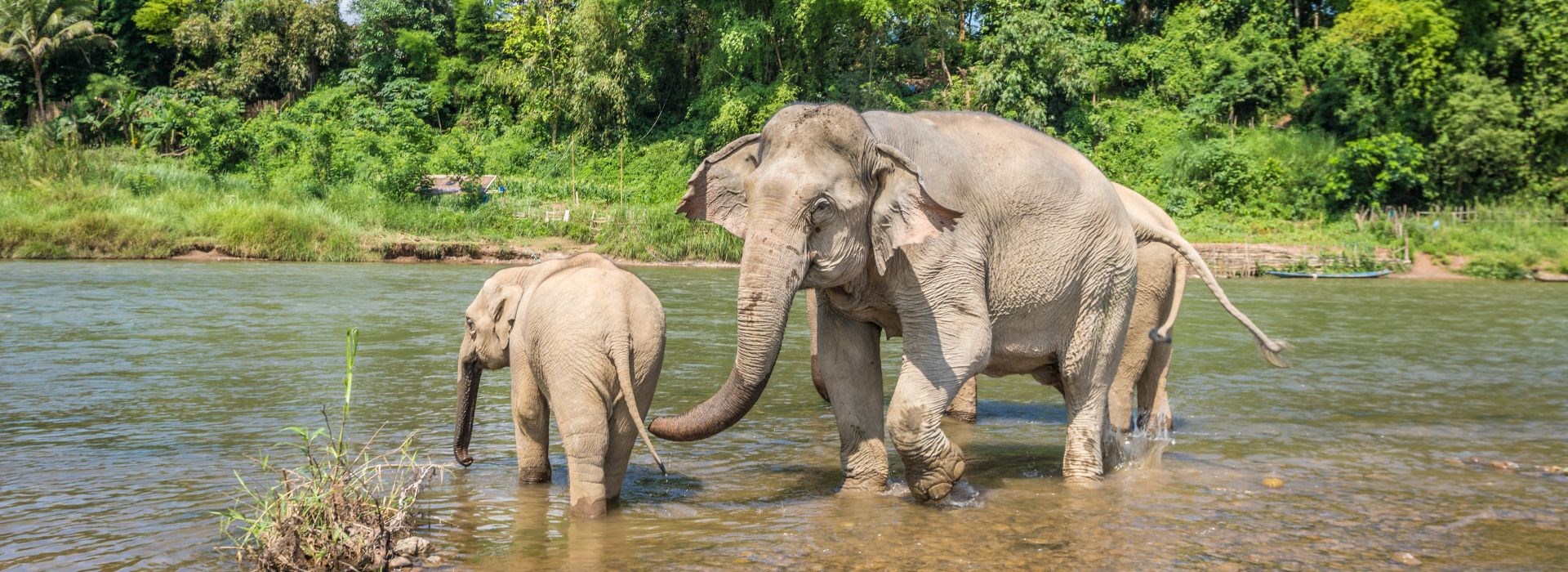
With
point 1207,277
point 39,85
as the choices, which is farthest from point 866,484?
point 39,85

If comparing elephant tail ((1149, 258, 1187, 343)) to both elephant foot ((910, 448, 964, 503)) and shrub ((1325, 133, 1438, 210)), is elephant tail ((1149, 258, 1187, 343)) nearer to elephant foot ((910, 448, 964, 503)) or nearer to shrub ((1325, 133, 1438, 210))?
elephant foot ((910, 448, 964, 503))

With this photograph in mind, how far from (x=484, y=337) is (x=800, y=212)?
2270 millimetres

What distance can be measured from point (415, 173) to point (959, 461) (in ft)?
106

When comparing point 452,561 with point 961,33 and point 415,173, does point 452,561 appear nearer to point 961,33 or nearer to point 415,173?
point 415,173

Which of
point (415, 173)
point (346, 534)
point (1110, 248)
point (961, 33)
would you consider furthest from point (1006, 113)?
point (346, 534)

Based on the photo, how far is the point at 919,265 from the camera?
6121mm

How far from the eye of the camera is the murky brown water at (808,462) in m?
5.90

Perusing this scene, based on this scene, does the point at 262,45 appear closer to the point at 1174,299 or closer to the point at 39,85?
the point at 39,85

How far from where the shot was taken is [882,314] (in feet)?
21.2

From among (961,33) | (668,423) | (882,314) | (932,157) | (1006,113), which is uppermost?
(961,33)

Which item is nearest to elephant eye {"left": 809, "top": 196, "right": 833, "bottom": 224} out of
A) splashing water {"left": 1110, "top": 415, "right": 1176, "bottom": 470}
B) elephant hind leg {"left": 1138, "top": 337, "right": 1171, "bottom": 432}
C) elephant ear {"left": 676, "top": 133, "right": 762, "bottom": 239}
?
elephant ear {"left": 676, "top": 133, "right": 762, "bottom": 239}

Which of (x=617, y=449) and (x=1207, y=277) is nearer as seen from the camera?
(x=617, y=449)

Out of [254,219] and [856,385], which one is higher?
[254,219]

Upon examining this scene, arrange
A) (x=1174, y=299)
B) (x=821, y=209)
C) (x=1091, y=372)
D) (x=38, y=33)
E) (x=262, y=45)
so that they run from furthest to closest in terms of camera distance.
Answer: (x=262, y=45) < (x=38, y=33) < (x=1174, y=299) < (x=1091, y=372) < (x=821, y=209)
